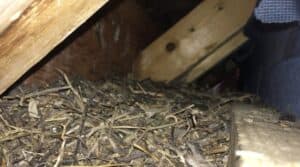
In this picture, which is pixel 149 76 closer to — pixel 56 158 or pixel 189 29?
pixel 189 29

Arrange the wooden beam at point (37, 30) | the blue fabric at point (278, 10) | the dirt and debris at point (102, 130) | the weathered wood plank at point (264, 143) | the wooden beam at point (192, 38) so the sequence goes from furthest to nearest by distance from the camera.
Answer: the wooden beam at point (192, 38) < the blue fabric at point (278, 10) < the dirt and debris at point (102, 130) < the wooden beam at point (37, 30) < the weathered wood plank at point (264, 143)

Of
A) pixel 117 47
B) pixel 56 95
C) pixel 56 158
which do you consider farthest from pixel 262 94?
pixel 56 158

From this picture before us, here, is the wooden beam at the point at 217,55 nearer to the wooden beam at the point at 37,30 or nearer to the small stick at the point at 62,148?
the small stick at the point at 62,148

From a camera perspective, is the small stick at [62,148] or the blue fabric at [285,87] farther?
the blue fabric at [285,87]

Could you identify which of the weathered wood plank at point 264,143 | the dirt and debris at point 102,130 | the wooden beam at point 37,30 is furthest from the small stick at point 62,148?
the weathered wood plank at point 264,143

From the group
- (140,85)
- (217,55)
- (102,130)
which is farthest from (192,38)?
(102,130)

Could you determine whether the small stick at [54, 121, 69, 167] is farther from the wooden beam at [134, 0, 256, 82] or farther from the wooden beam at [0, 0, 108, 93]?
the wooden beam at [134, 0, 256, 82]

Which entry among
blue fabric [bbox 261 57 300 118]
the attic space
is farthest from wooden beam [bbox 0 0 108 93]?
blue fabric [bbox 261 57 300 118]
